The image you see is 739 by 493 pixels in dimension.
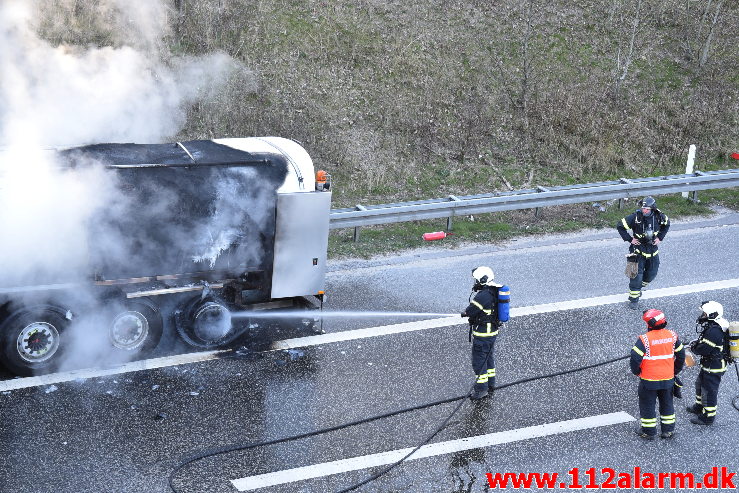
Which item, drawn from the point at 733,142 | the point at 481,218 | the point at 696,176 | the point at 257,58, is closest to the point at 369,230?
the point at 481,218

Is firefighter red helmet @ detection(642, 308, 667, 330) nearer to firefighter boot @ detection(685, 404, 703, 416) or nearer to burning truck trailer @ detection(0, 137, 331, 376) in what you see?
firefighter boot @ detection(685, 404, 703, 416)

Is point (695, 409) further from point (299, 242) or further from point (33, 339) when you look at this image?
point (33, 339)

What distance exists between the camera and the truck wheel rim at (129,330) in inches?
352

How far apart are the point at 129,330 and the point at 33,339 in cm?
96

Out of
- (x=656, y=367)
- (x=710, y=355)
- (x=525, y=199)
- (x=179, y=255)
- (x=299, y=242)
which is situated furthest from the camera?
(x=525, y=199)

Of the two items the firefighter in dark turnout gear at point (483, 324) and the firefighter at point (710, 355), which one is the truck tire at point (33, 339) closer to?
the firefighter in dark turnout gear at point (483, 324)

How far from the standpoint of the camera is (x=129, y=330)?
907 centimetres

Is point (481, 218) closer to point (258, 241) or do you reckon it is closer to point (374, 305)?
point (374, 305)

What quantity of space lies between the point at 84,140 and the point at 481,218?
637cm

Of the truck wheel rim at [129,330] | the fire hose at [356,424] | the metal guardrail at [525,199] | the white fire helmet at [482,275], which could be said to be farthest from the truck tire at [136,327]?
the metal guardrail at [525,199]

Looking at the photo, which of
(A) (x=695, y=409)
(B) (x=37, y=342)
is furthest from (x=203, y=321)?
(A) (x=695, y=409)

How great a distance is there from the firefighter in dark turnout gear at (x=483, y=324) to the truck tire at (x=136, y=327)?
331 cm

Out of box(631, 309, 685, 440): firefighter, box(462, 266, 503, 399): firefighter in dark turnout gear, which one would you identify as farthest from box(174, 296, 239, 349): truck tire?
box(631, 309, 685, 440): firefighter

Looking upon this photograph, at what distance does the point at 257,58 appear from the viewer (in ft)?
53.2
